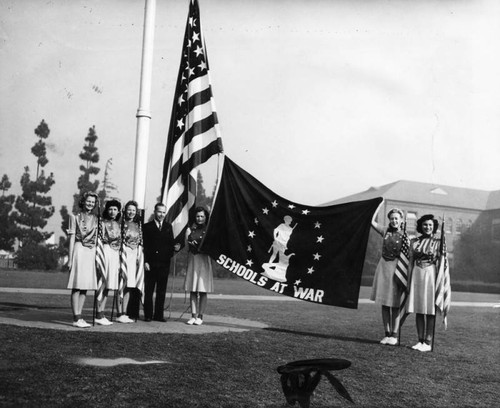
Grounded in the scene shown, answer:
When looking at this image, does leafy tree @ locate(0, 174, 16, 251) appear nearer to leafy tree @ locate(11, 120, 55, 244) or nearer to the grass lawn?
leafy tree @ locate(11, 120, 55, 244)

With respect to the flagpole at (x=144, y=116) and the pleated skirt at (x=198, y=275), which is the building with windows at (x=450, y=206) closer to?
the pleated skirt at (x=198, y=275)

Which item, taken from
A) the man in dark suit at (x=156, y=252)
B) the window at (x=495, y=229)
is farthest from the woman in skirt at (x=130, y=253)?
the window at (x=495, y=229)

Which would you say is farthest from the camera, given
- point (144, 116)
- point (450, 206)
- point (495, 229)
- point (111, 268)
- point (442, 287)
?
point (450, 206)

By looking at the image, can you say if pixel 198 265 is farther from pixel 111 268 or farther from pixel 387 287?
pixel 387 287

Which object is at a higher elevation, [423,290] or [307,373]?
[423,290]

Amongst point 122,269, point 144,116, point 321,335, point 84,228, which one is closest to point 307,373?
point 84,228

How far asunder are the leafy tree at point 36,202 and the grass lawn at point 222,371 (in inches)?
1546

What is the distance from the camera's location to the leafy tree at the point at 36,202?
43.9 meters

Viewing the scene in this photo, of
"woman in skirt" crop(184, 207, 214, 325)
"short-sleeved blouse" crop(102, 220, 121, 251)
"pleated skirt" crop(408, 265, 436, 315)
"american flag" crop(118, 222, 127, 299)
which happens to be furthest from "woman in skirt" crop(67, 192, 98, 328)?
"pleated skirt" crop(408, 265, 436, 315)

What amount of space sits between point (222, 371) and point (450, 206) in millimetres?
60015

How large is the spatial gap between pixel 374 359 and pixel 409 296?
136cm

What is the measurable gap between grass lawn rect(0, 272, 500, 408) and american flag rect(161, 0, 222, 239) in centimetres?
236

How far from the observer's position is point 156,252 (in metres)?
A: 8.58

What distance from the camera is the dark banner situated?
25.5 ft
